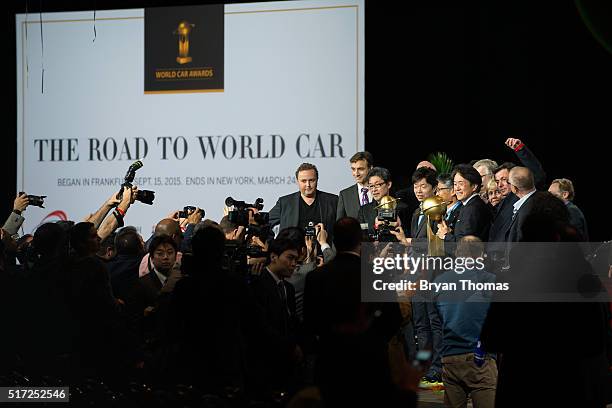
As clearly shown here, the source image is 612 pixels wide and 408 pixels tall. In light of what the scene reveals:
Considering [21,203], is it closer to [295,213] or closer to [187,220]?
[187,220]

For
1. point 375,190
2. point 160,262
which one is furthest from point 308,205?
point 160,262

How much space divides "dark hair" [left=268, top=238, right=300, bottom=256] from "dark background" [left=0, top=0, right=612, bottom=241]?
417cm

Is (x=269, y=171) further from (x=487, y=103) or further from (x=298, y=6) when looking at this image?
(x=487, y=103)

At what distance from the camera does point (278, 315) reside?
446 cm

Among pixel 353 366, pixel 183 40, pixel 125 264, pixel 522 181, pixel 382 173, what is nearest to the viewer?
pixel 353 366

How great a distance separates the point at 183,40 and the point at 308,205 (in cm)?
296

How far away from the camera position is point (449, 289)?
485 cm

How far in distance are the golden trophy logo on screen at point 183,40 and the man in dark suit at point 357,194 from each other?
2.82 meters

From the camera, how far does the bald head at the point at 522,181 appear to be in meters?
5.85

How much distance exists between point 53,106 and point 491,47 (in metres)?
4.36

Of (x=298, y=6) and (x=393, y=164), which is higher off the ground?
(x=298, y=6)

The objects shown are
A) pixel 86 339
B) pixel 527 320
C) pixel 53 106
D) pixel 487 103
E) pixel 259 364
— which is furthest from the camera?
pixel 53 106

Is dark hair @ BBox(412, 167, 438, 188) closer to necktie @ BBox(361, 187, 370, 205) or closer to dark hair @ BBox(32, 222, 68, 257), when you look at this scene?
necktie @ BBox(361, 187, 370, 205)

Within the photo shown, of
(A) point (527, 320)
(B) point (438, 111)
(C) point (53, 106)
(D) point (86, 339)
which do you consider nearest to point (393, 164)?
(B) point (438, 111)
